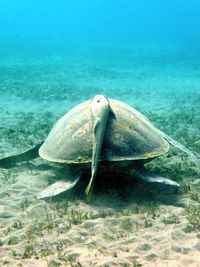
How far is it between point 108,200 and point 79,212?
657 mm

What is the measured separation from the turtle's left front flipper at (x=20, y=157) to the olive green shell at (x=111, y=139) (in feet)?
1.74

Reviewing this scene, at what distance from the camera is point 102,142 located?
605 cm

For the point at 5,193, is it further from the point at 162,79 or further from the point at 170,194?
the point at 162,79

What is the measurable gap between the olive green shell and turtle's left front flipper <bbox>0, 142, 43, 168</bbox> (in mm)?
530

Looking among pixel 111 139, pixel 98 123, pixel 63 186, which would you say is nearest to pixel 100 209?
pixel 63 186

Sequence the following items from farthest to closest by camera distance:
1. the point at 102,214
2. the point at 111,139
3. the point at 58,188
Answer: the point at 111,139, the point at 58,188, the point at 102,214

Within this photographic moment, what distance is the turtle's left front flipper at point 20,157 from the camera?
7527 mm

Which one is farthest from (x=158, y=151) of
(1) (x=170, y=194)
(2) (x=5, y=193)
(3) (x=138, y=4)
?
(3) (x=138, y=4)

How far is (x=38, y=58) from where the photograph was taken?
1444 inches

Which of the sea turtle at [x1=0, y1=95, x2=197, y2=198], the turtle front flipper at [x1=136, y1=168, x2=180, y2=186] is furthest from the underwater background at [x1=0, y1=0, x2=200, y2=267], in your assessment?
the sea turtle at [x1=0, y1=95, x2=197, y2=198]

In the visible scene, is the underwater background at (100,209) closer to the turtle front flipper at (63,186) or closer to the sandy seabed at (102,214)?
the sandy seabed at (102,214)

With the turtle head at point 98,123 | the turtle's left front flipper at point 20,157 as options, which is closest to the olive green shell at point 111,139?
the turtle head at point 98,123

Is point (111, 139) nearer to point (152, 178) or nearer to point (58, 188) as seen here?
point (152, 178)

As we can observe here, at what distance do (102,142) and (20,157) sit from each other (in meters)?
2.34
